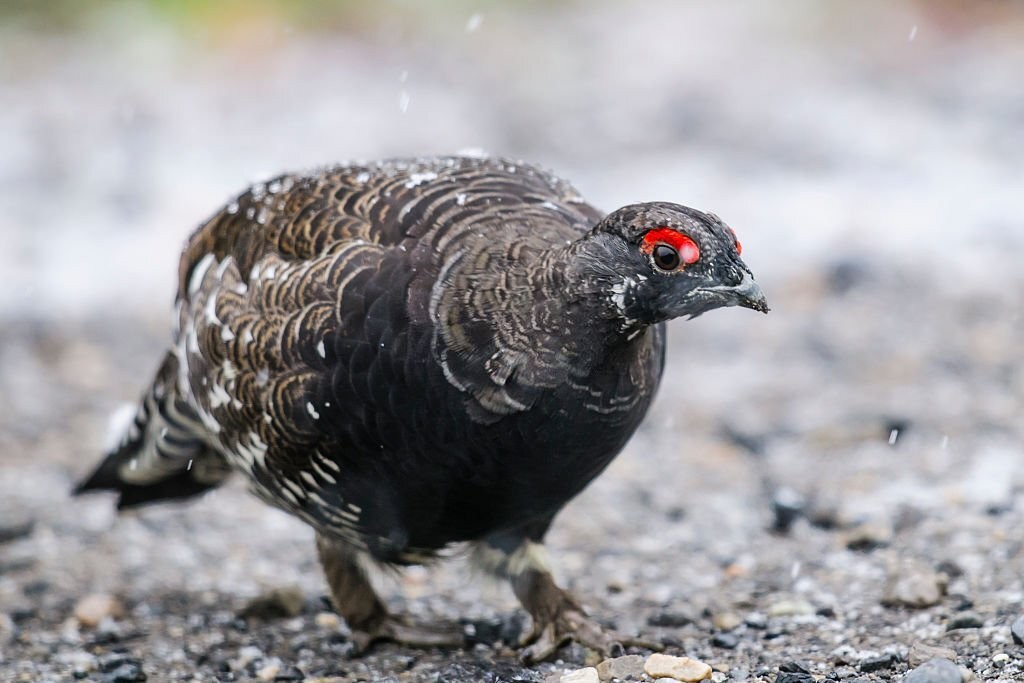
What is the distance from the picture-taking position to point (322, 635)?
17.2 feet

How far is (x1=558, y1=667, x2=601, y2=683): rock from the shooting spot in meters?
4.23

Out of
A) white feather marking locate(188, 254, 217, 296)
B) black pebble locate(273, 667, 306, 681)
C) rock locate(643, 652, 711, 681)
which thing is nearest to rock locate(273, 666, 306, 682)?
black pebble locate(273, 667, 306, 681)

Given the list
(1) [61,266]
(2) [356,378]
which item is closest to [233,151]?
(1) [61,266]

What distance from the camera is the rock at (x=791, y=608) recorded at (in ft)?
16.1

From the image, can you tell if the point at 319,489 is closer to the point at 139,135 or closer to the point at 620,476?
the point at 620,476

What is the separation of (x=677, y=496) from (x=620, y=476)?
412 millimetres

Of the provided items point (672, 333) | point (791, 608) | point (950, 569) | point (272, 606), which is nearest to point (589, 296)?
point (791, 608)

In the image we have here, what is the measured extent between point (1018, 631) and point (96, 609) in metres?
3.72

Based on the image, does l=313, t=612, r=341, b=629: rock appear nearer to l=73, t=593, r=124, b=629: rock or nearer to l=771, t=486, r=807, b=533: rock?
l=73, t=593, r=124, b=629: rock

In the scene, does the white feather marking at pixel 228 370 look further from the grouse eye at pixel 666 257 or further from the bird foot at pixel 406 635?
the grouse eye at pixel 666 257

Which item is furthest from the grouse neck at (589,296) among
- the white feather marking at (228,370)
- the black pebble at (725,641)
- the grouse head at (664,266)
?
the black pebble at (725,641)

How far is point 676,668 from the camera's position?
167 inches

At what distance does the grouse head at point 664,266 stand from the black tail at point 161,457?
6.87 feet

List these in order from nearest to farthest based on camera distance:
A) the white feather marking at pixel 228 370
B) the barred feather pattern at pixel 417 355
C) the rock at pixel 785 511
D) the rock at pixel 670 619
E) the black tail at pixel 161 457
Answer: the barred feather pattern at pixel 417 355
the white feather marking at pixel 228 370
the rock at pixel 670 619
the black tail at pixel 161 457
the rock at pixel 785 511
